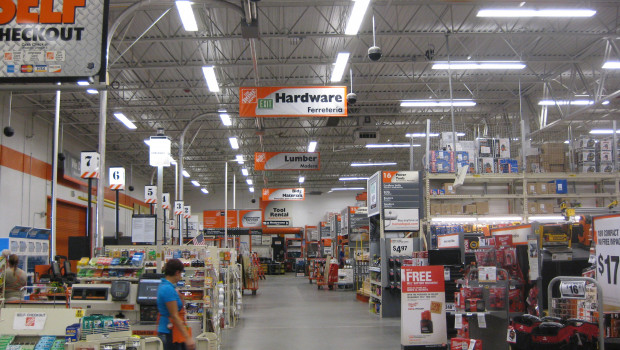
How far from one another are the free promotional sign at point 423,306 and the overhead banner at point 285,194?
18.0m

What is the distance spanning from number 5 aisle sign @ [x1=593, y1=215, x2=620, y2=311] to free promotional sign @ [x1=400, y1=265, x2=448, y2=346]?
2.97 m

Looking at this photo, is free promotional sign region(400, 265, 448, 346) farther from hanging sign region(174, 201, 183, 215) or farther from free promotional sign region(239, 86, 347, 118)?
hanging sign region(174, 201, 183, 215)

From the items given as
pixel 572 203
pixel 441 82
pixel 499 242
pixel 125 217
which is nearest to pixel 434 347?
pixel 499 242

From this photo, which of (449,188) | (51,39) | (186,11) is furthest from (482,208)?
(51,39)

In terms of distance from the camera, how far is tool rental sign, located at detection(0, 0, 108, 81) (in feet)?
11.5

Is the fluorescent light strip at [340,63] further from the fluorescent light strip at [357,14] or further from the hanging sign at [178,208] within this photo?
the hanging sign at [178,208]

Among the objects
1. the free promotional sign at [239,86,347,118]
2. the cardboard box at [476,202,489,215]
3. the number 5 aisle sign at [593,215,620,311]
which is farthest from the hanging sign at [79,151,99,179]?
the number 5 aisle sign at [593,215,620,311]

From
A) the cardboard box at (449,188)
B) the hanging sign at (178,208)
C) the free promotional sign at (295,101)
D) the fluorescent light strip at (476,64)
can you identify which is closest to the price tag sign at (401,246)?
the cardboard box at (449,188)

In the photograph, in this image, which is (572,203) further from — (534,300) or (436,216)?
(534,300)

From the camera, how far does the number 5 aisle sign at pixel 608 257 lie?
13.9 ft

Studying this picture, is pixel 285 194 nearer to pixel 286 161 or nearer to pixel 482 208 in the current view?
pixel 286 161

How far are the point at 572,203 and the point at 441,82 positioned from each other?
6681mm

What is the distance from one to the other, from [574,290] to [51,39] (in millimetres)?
4470

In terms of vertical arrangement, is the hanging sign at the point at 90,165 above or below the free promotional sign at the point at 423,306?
above
